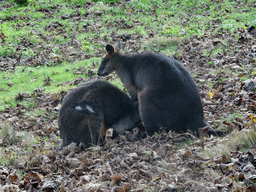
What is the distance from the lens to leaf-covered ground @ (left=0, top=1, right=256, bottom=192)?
425cm

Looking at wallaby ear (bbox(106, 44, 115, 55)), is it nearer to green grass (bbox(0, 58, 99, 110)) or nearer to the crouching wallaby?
the crouching wallaby

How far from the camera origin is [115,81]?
931 centimetres

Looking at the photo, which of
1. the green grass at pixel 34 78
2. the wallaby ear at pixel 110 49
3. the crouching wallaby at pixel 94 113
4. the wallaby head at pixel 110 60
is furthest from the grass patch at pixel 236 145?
the green grass at pixel 34 78

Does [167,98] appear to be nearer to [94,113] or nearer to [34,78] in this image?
[94,113]

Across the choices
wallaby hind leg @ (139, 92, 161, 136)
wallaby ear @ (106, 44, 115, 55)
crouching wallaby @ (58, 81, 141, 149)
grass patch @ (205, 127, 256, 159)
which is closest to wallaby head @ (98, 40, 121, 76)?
wallaby ear @ (106, 44, 115, 55)

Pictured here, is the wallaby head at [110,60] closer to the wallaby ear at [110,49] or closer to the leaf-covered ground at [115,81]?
the wallaby ear at [110,49]

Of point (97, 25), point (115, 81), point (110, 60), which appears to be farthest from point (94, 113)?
point (97, 25)

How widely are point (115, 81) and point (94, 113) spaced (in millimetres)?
3332

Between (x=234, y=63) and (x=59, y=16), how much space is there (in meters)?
10.8

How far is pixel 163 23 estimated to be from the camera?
14.3 m

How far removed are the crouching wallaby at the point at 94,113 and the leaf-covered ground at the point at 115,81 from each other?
0.80 feet

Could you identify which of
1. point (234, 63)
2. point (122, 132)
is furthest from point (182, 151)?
point (234, 63)

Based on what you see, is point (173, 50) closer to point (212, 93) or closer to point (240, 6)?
point (212, 93)

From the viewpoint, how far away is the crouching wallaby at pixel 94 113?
5988 mm
